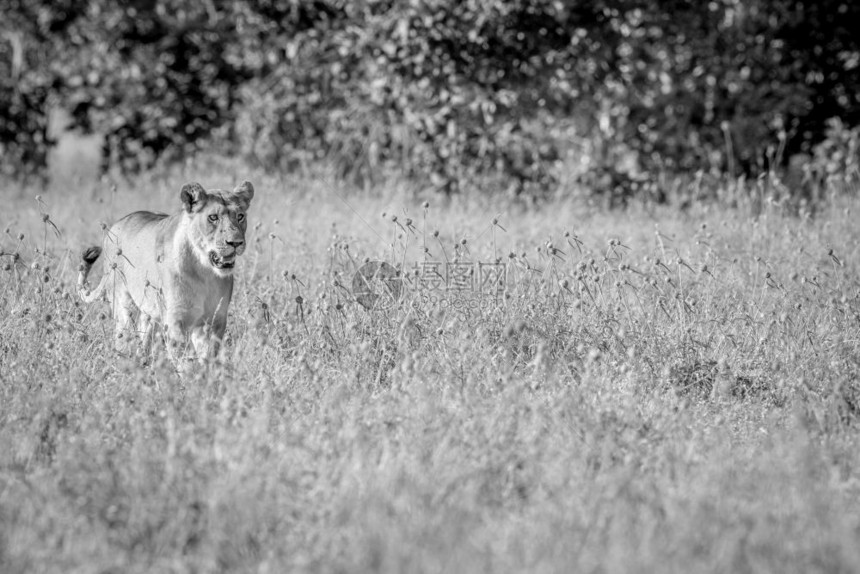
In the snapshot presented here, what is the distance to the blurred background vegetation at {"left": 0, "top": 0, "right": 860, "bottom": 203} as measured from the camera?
9.64m

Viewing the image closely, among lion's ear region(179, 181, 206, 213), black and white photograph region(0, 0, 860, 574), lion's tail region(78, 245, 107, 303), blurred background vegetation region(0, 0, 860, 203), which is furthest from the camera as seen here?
blurred background vegetation region(0, 0, 860, 203)

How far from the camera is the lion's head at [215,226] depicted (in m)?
4.89

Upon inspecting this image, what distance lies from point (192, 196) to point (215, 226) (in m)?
0.21

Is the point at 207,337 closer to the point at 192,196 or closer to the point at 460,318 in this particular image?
the point at 192,196

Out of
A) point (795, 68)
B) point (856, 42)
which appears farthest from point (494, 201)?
point (856, 42)

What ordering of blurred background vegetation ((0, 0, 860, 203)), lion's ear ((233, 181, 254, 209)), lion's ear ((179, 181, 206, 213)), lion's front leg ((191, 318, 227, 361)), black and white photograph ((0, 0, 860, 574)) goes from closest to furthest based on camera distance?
black and white photograph ((0, 0, 860, 574))
lion's front leg ((191, 318, 227, 361))
lion's ear ((179, 181, 206, 213))
lion's ear ((233, 181, 254, 209))
blurred background vegetation ((0, 0, 860, 203))

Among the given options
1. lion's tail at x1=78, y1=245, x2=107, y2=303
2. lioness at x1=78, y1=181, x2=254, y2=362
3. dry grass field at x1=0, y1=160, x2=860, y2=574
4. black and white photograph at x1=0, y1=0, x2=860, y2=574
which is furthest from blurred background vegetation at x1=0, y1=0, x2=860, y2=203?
lioness at x1=78, y1=181, x2=254, y2=362

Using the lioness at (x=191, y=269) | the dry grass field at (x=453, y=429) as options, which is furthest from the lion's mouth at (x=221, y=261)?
the dry grass field at (x=453, y=429)

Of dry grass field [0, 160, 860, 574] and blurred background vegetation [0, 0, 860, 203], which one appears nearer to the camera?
dry grass field [0, 160, 860, 574]

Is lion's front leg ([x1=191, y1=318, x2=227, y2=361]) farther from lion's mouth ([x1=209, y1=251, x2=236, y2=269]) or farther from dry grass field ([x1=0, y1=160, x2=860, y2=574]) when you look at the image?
lion's mouth ([x1=209, y1=251, x2=236, y2=269])

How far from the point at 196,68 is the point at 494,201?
4.93 metres

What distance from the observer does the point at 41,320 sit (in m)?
4.73

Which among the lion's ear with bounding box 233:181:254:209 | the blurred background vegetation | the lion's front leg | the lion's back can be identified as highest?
the blurred background vegetation

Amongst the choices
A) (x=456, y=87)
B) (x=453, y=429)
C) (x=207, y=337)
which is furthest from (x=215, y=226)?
(x=456, y=87)
